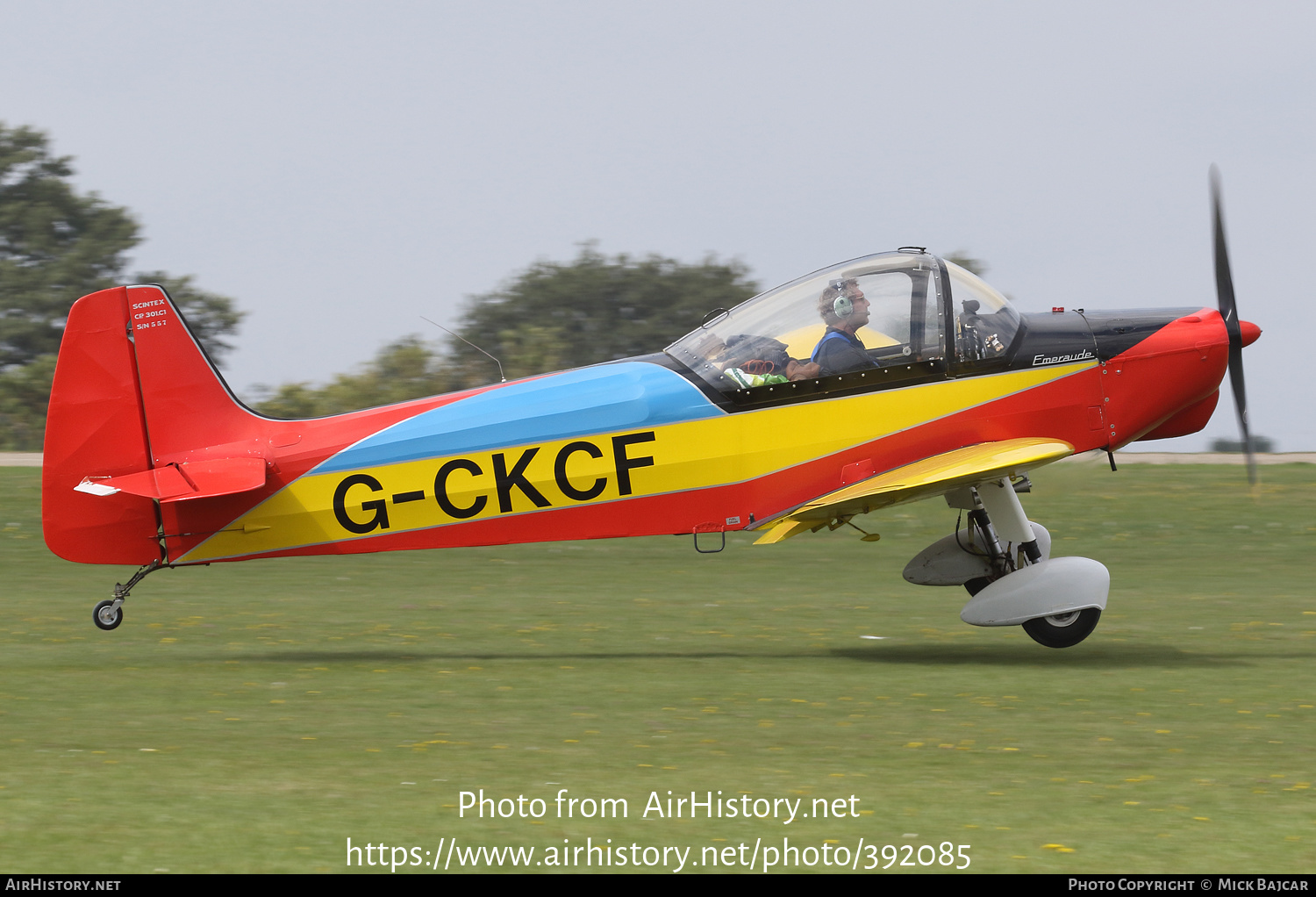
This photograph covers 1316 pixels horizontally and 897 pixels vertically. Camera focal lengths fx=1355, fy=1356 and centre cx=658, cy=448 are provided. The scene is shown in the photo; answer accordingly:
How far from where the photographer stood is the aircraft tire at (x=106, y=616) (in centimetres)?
1036

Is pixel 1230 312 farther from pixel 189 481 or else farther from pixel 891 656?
pixel 189 481

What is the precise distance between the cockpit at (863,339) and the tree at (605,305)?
1478 inches

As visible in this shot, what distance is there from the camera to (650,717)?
26.9 ft

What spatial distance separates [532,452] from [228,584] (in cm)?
672

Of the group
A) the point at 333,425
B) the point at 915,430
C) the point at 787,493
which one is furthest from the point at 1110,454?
the point at 333,425

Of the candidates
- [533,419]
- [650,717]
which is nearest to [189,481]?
[533,419]

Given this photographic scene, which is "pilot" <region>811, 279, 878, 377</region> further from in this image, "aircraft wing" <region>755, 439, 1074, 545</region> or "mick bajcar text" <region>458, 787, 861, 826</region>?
"mick bajcar text" <region>458, 787, 861, 826</region>

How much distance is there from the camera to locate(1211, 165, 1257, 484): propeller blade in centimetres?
1064

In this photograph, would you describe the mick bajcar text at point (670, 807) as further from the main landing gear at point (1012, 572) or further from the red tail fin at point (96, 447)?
the red tail fin at point (96, 447)

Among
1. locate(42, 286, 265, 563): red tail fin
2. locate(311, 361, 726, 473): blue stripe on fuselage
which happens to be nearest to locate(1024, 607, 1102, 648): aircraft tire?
locate(311, 361, 726, 473): blue stripe on fuselage

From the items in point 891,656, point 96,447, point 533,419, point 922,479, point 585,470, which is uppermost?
point 96,447

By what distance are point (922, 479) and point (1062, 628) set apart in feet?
5.76

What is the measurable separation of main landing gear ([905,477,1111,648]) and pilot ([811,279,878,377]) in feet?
4.34

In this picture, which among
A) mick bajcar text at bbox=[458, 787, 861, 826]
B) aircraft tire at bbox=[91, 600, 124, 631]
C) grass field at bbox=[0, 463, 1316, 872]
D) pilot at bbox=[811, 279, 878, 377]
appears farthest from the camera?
aircraft tire at bbox=[91, 600, 124, 631]
